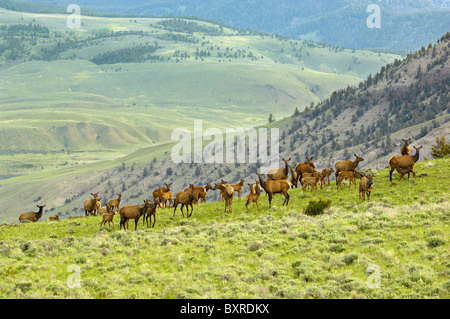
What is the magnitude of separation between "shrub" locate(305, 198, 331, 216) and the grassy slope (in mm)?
445

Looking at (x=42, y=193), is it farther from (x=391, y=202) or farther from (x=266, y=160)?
(x=391, y=202)

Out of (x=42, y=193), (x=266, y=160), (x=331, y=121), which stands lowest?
(x=42, y=193)

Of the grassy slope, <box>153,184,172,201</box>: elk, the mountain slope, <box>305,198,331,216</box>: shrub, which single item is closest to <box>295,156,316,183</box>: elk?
the grassy slope

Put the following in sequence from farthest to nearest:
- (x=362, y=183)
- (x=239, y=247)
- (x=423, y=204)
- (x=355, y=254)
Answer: (x=362, y=183) → (x=423, y=204) → (x=239, y=247) → (x=355, y=254)

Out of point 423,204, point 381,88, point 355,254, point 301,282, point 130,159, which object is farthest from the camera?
point 130,159

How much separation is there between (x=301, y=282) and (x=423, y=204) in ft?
44.0

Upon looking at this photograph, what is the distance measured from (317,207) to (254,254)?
8.91m

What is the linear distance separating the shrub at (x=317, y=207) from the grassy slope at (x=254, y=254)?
0.45m

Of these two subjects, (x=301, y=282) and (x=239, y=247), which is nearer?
(x=301, y=282)

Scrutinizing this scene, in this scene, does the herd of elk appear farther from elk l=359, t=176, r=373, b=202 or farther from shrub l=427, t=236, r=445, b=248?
shrub l=427, t=236, r=445, b=248

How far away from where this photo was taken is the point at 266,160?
127 meters

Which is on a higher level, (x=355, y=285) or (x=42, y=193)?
(x=355, y=285)
